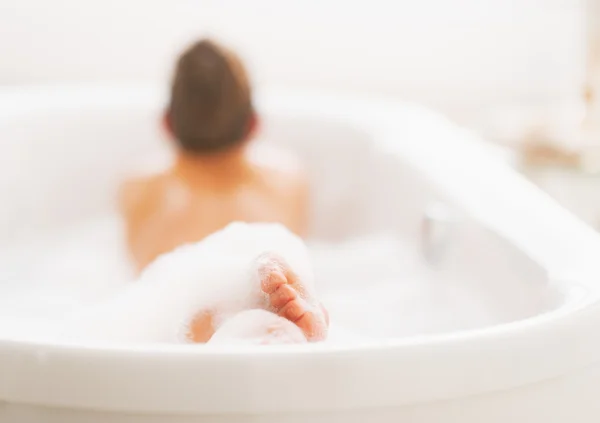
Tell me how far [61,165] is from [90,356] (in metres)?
1.46

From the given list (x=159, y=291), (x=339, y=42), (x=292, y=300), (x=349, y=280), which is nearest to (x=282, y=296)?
(x=292, y=300)

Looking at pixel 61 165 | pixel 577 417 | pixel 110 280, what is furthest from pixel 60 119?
pixel 577 417

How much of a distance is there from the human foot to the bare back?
1.98 feet

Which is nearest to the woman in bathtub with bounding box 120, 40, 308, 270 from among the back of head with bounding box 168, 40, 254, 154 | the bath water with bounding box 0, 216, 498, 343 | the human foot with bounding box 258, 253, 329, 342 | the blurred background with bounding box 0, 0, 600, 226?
the back of head with bounding box 168, 40, 254, 154

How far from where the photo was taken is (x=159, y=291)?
1.00m

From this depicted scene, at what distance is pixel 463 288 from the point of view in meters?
1.39

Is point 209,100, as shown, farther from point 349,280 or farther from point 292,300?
point 292,300

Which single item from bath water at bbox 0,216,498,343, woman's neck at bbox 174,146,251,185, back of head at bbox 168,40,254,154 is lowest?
bath water at bbox 0,216,498,343

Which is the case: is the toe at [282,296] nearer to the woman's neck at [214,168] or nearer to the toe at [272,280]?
the toe at [272,280]

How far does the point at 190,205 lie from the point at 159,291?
2.00ft

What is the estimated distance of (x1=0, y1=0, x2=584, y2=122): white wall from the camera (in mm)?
2566

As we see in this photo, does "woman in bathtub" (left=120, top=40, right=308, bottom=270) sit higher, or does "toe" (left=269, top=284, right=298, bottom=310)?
"toe" (left=269, top=284, right=298, bottom=310)

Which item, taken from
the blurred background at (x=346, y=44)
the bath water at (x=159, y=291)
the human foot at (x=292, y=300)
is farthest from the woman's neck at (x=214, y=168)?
the blurred background at (x=346, y=44)

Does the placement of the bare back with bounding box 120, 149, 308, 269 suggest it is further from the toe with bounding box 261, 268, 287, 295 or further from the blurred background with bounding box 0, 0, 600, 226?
the blurred background with bounding box 0, 0, 600, 226
